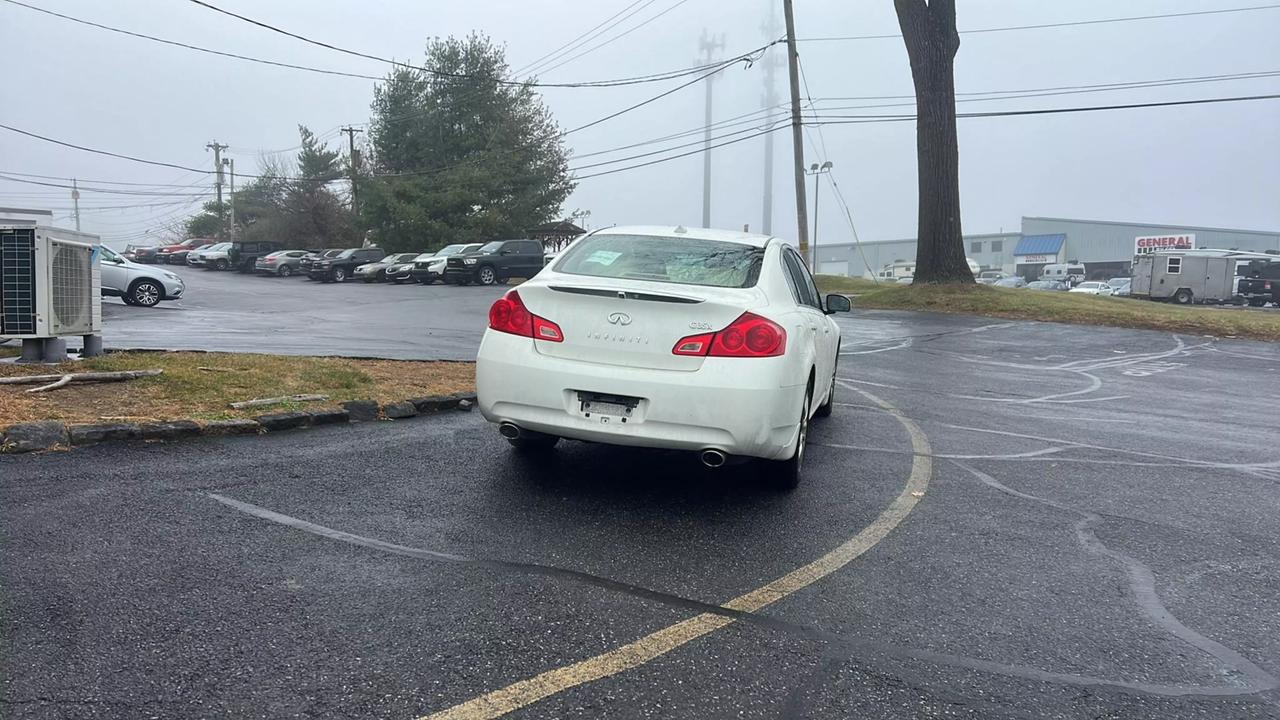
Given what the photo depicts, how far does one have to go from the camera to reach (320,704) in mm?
2725

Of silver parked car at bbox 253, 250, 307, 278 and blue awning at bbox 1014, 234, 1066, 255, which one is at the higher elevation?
blue awning at bbox 1014, 234, 1066, 255

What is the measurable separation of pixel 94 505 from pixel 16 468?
3.31 feet

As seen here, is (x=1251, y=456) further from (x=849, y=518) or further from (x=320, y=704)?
(x=320, y=704)

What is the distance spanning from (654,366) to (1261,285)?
44.5 metres

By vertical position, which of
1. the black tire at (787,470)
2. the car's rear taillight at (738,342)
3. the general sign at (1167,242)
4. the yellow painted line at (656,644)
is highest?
the general sign at (1167,242)

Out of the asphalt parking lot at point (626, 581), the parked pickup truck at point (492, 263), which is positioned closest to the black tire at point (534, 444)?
the asphalt parking lot at point (626, 581)

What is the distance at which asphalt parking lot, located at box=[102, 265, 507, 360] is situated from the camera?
1273 cm

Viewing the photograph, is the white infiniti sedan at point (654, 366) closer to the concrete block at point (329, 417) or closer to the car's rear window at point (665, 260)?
the car's rear window at point (665, 260)

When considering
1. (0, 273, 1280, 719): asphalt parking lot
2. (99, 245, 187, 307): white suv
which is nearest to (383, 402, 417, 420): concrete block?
(0, 273, 1280, 719): asphalt parking lot

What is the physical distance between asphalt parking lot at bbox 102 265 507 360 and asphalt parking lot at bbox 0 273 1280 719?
250 inches

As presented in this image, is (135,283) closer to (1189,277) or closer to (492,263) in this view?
(492,263)

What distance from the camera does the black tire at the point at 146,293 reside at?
23.2 meters

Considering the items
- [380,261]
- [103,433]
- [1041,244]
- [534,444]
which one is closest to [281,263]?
[380,261]

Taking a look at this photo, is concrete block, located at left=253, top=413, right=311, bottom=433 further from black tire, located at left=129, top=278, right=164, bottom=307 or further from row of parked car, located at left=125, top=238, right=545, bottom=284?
row of parked car, located at left=125, top=238, right=545, bottom=284
